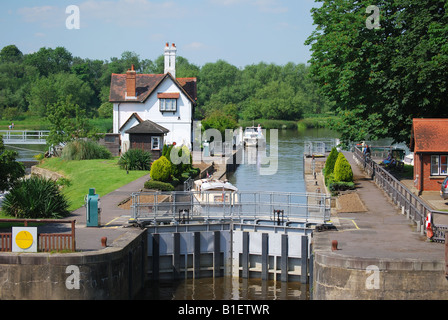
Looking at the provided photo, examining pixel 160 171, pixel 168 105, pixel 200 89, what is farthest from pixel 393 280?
pixel 200 89

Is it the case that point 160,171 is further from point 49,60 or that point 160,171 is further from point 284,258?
point 49,60

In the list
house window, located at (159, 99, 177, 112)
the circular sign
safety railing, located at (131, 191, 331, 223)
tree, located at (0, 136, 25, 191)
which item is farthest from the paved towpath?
house window, located at (159, 99, 177, 112)

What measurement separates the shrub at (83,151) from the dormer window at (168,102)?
34.6 feet

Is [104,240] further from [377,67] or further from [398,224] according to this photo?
[377,67]

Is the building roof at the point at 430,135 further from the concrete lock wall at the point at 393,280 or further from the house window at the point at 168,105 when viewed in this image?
the house window at the point at 168,105

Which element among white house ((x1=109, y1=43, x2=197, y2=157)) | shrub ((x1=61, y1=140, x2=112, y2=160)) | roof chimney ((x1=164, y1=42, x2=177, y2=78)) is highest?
roof chimney ((x1=164, y1=42, x2=177, y2=78))

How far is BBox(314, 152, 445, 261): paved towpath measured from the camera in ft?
83.5

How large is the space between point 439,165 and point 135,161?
25186mm

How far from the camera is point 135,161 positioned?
54750 mm

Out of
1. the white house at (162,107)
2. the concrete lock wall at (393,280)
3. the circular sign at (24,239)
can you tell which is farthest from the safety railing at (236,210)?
the white house at (162,107)

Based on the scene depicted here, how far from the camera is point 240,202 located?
3266 centimetres

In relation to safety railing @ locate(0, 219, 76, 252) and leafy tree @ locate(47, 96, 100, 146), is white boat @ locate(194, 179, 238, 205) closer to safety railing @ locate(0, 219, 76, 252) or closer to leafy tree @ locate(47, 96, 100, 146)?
safety railing @ locate(0, 219, 76, 252)

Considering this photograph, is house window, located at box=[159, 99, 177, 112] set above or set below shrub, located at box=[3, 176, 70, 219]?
above

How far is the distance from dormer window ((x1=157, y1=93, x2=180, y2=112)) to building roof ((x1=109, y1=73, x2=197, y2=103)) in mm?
1108
